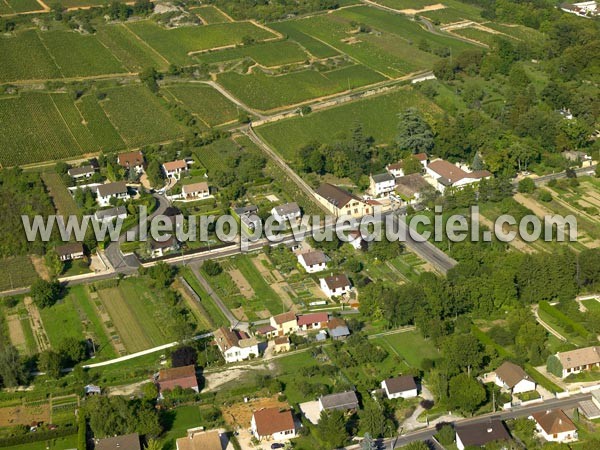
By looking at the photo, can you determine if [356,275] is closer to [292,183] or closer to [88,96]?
[292,183]

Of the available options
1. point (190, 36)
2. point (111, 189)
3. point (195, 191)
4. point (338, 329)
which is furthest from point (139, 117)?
point (338, 329)

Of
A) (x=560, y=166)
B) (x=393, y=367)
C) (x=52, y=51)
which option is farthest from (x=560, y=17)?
(x=393, y=367)

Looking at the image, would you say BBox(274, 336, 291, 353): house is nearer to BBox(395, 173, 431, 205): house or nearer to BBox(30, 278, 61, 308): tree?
BBox(30, 278, 61, 308): tree

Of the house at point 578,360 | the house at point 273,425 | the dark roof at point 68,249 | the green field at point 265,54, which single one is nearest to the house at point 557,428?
the house at point 578,360

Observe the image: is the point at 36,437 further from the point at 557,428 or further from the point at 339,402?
the point at 557,428

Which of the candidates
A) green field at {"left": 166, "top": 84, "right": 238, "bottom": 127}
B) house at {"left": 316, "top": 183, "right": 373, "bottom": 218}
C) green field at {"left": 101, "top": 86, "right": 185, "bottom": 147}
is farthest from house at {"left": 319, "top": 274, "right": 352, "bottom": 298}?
green field at {"left": 166, "top": 84, "right": 238, "bottom": 127}

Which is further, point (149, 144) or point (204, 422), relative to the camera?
point (149, 144)

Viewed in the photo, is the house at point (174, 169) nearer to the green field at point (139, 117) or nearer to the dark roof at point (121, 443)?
the green field at point (139, 117)
